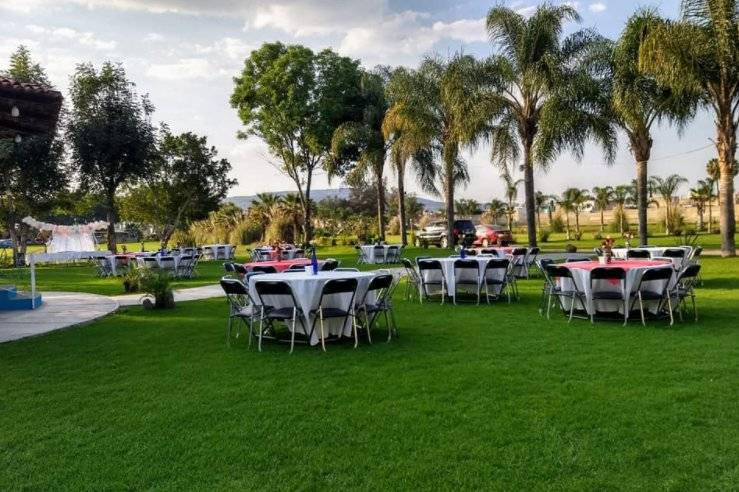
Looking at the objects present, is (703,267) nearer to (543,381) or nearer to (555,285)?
(555,285)

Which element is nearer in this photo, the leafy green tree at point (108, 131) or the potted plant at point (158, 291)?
the potted plant at point (158, 291)

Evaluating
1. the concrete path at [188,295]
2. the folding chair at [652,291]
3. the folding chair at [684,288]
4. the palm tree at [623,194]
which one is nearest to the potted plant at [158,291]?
the concrete path at [188,295]

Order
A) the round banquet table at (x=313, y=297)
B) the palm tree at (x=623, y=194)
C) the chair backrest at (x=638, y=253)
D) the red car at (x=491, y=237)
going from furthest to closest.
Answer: the palm tree at (x=623, y=194) < the red car at (x=491, y=237) < the chair backrest at (x=638, y=253) < the round banquet table at (x=313, y=297)

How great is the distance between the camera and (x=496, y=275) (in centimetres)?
1084

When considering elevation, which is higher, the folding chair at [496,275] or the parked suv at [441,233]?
the parked suv at [441,233]

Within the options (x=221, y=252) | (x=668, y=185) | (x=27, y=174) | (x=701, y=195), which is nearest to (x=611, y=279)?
(x=221, y=252)

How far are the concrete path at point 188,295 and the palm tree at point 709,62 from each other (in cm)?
1341

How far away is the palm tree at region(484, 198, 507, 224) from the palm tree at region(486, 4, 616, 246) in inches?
1583

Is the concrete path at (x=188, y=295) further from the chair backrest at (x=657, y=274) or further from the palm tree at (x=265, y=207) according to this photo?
the palm tree at (x=265, y=207)

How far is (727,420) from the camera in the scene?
4.05m

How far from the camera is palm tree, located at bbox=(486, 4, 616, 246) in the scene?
18.9 meters

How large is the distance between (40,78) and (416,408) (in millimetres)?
31454

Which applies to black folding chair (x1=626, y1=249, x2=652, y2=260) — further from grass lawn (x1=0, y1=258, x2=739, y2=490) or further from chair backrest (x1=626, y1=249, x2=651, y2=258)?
grass lawn (x1=0, y1=258, x2=739, y2=490)

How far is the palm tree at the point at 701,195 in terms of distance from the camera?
137 ft
